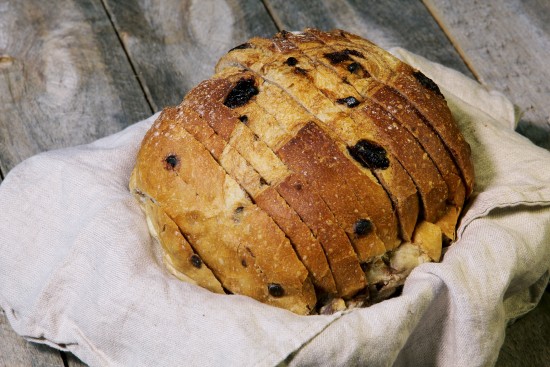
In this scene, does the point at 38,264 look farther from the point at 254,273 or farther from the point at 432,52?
the point at 432,52

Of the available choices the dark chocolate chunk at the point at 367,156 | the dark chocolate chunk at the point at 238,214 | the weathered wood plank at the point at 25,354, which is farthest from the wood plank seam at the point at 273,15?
the weathered wood plank at the point at 25,354

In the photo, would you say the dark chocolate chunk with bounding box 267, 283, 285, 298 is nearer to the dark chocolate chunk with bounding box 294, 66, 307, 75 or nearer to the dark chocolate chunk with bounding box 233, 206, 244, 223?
the dark chocolate chunk with bounding box 233, 206, 244, 223

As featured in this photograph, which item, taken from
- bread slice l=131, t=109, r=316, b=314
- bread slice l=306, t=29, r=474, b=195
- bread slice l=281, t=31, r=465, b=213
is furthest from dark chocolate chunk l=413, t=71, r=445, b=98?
bread slice l=131, t=109, r=316, b=314

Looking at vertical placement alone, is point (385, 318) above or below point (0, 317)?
above

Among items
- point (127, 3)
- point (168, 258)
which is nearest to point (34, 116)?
point (127, 3)

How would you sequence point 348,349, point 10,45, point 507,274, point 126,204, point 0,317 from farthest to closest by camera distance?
1. point 10,45
2. point 0,317
3. point 126,204
4. point 507,274
5. point 348,349
